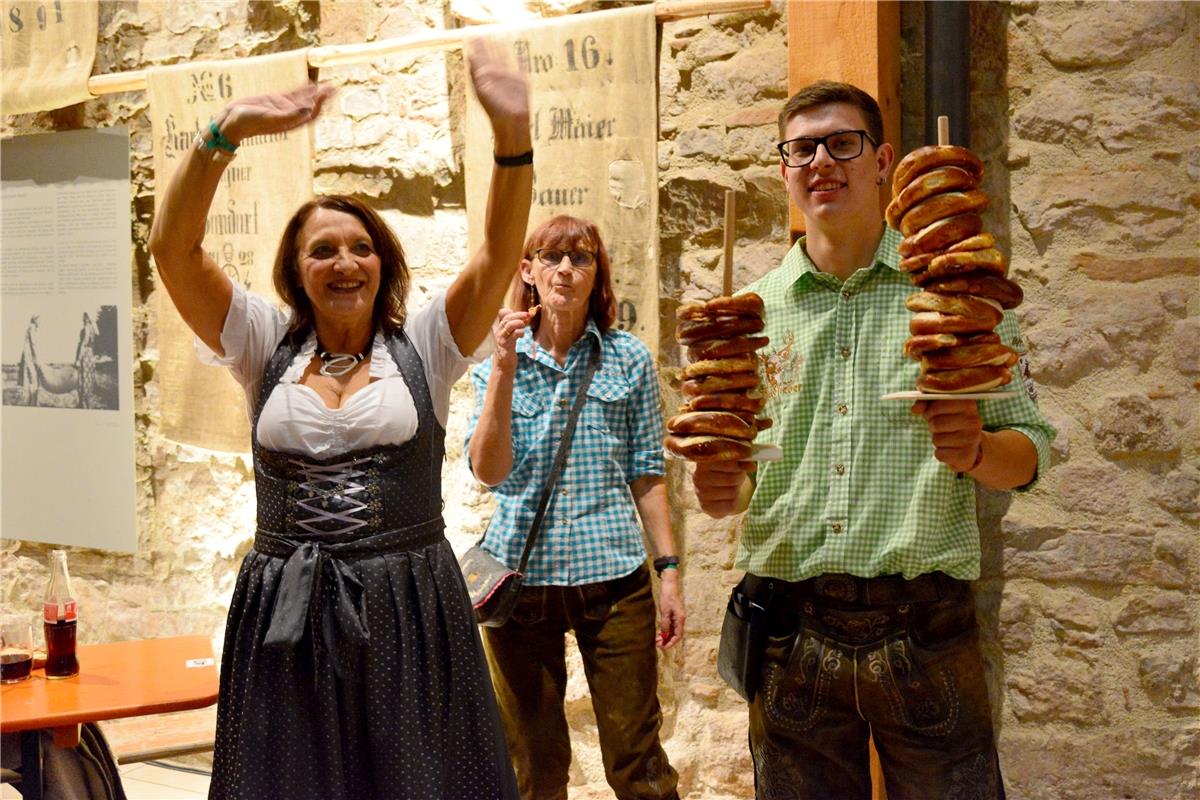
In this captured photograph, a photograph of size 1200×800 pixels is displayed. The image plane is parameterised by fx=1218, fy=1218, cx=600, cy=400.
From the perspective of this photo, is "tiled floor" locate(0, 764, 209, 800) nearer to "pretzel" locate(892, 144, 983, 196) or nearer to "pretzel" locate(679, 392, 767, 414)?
Result: "pretzel" locate(679, 392, 767, 414)

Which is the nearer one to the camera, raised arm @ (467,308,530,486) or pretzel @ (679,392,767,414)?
pretzel @ (679,392,767,414)

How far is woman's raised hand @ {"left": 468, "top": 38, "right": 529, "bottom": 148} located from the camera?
2367 mm

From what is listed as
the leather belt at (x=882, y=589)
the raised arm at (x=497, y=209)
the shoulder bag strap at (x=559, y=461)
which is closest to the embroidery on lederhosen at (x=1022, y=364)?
the leather belt at (x=882, y=589)

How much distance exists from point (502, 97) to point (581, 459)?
1164 mm

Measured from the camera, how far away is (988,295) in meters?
2.19

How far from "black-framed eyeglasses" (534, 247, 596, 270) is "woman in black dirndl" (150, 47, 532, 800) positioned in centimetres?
87

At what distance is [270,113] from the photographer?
91.9 inches

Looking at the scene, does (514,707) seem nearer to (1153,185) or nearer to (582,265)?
(582,265)

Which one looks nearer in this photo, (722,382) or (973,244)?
(973,244)

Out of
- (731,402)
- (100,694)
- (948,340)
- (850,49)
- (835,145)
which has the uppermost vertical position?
(850,49)

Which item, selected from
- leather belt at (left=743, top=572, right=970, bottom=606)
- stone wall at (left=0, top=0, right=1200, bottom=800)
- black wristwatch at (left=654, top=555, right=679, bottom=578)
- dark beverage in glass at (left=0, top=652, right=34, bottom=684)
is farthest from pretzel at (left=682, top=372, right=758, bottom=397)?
dark beverage in glass at (left=0, top=652, right=34, bottom=684)

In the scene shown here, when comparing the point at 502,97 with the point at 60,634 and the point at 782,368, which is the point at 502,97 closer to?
the point at 782,368

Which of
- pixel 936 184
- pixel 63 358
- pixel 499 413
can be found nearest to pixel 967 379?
pixel 936 184

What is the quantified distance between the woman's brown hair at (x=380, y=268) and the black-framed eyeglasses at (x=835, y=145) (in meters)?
0.86
